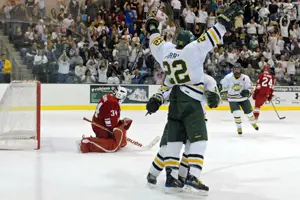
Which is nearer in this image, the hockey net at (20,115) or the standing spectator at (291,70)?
the hockey net at (20,115)

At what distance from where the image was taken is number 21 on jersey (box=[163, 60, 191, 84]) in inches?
130

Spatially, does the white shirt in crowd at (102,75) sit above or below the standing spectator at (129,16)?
below

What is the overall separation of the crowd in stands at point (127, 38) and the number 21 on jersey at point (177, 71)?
7.28 meters

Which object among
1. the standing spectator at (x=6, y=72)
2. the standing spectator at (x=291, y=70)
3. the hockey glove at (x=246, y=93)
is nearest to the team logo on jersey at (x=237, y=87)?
the hockey glove at (x=246, y=93)

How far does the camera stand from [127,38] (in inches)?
471

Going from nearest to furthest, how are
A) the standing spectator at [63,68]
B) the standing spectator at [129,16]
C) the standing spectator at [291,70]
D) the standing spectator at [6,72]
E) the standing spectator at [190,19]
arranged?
the standing spectator at [6,72]
the standing spectator at [63,68]
the standing spectator at [291,70]
the standing spectator at [129,16]
the standing spectator at [190,19]

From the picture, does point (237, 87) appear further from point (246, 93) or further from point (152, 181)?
point (152, 181)

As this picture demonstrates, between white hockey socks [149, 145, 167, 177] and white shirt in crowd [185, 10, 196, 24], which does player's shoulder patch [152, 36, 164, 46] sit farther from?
white shirt in crowd [185, 10, 196, 24]

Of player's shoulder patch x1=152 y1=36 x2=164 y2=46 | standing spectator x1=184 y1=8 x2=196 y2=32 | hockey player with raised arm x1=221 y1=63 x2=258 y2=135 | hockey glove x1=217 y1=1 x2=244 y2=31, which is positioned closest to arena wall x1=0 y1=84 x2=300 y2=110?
standing spectator x1=184 y1=8 x2=196 y2=32

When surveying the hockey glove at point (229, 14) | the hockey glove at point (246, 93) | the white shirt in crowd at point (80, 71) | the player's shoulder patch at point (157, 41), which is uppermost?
the hockey glove at point (229, 14)

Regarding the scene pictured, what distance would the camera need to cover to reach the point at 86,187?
355 cm

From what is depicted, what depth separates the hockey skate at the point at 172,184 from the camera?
338 cm

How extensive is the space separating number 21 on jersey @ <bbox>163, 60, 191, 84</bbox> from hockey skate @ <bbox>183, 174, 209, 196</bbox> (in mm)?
699

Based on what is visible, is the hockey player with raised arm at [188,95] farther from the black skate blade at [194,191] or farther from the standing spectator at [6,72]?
the standing spectator at [6,72]
